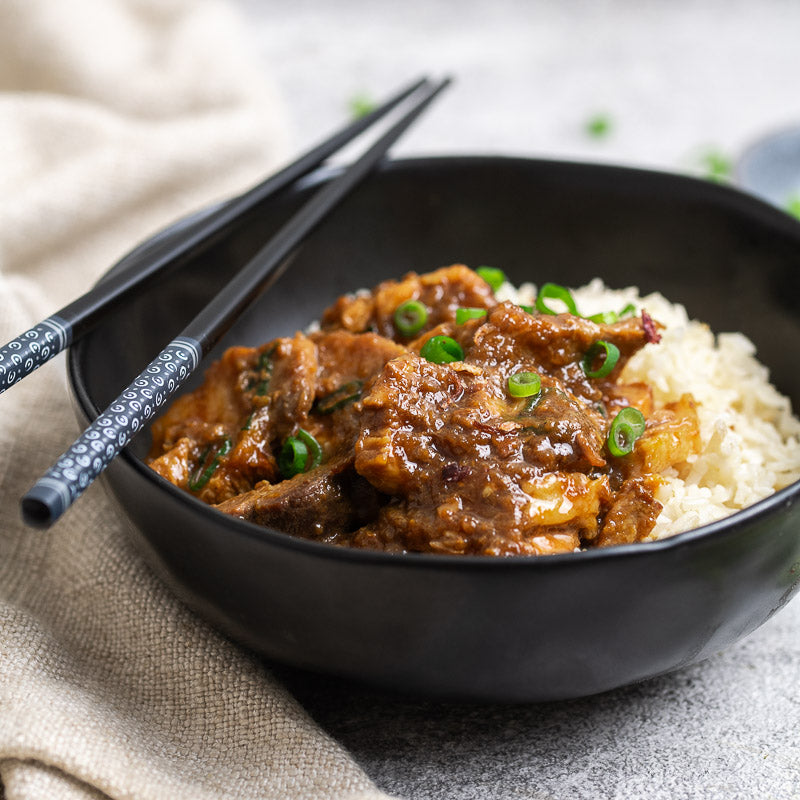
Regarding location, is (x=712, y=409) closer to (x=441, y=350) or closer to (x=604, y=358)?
(x=604, y=358)

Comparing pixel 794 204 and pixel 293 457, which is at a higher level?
pixel 293 457

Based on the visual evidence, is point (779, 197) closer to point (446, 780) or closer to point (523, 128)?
point (523, 128)

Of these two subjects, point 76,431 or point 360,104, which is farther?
point 360,104

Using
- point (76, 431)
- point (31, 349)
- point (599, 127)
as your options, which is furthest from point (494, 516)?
point (599, 127)

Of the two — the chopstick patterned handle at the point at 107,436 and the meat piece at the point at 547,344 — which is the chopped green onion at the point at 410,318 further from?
the chopstick patterned handle at the point at 107,436

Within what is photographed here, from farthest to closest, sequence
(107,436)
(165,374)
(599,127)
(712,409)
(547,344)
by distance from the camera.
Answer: (599,127)
(712,409)
(547,344)
(165,374)
(107,436)

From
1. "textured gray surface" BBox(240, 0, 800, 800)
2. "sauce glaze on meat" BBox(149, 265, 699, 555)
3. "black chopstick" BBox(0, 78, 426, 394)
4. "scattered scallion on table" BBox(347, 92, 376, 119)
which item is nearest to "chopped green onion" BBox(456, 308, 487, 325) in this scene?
"sauce glaze on meat" BBox(149, 265, 699, 555)

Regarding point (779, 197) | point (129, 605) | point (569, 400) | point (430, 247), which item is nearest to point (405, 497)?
point (569, 400)
